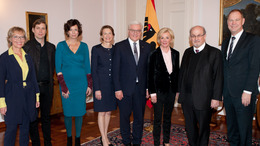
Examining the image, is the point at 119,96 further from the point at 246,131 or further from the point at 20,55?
the point at 246,131

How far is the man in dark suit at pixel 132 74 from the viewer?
2.89 meters

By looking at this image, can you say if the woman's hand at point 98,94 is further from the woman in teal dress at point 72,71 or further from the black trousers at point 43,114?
the black trousers at point 43,114

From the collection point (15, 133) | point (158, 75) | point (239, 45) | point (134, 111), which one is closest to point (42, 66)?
point (15, 133)

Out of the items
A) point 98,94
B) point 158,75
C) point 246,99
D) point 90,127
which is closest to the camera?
point 246,99

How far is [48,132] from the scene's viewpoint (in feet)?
9.64

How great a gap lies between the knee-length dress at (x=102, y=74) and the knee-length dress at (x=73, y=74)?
0.46 ft

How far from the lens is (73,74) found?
2.86 m

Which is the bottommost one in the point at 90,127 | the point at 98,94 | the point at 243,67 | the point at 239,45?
the point at 90,127

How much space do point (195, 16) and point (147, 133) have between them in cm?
273

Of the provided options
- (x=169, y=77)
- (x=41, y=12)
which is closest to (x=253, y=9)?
(x=169, y=77)

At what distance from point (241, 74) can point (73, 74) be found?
1.89 metres

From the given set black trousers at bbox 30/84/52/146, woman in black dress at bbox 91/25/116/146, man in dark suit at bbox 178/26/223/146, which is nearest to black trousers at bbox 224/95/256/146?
man in dark suit at bbox 178/26/223/146

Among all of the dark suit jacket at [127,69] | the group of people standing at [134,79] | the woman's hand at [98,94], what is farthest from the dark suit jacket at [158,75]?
the woman's hand at [98,94]

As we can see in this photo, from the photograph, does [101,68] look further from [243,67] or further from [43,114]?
[243,67]
